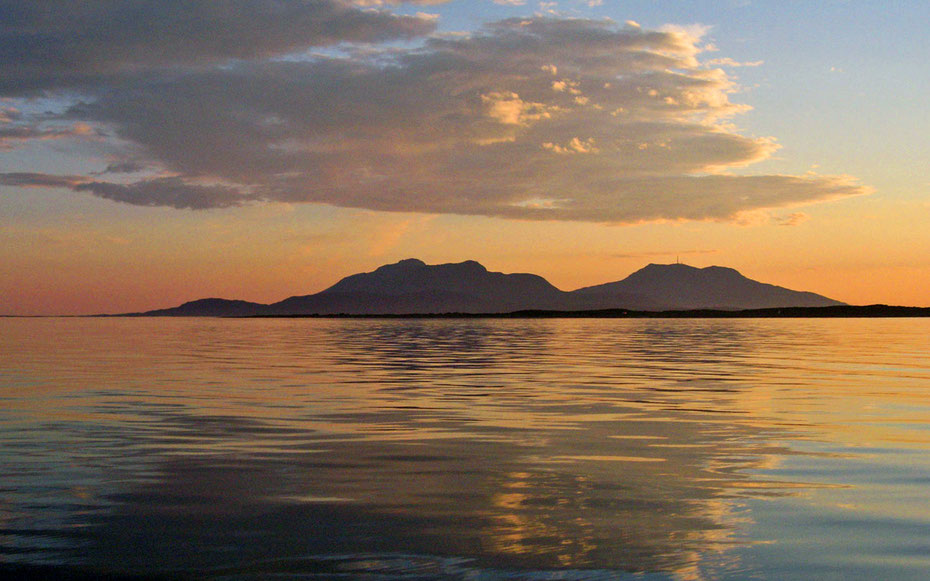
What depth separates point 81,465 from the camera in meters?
14.4

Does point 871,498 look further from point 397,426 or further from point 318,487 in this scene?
point 397,426

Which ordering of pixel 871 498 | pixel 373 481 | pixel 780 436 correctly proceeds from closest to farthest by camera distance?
pixel 871 498
pixel 373 481
pixel 780 436

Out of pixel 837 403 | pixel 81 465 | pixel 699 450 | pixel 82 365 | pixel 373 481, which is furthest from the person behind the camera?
pixel 82 365

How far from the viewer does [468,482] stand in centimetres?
1313

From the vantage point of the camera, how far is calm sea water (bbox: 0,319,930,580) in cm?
894

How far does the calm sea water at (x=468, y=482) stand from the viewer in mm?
8938

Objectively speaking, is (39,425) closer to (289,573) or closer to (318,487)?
(318,487)

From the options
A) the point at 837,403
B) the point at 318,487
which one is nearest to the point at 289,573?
the point at 318,487

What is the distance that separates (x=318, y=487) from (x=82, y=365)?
33.1 metres

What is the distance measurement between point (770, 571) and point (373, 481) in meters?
6.66

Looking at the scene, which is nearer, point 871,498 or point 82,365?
point 871,498

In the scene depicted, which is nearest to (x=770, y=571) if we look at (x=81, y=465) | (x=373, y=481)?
(x=373, y=481)

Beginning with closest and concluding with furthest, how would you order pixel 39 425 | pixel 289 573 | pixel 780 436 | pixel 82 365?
1. pixel 289 573
2. pixel 780 436
3. pixel 39 425
4. pixel 82 365

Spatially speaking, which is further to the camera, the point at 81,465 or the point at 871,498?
the point at 81,465
